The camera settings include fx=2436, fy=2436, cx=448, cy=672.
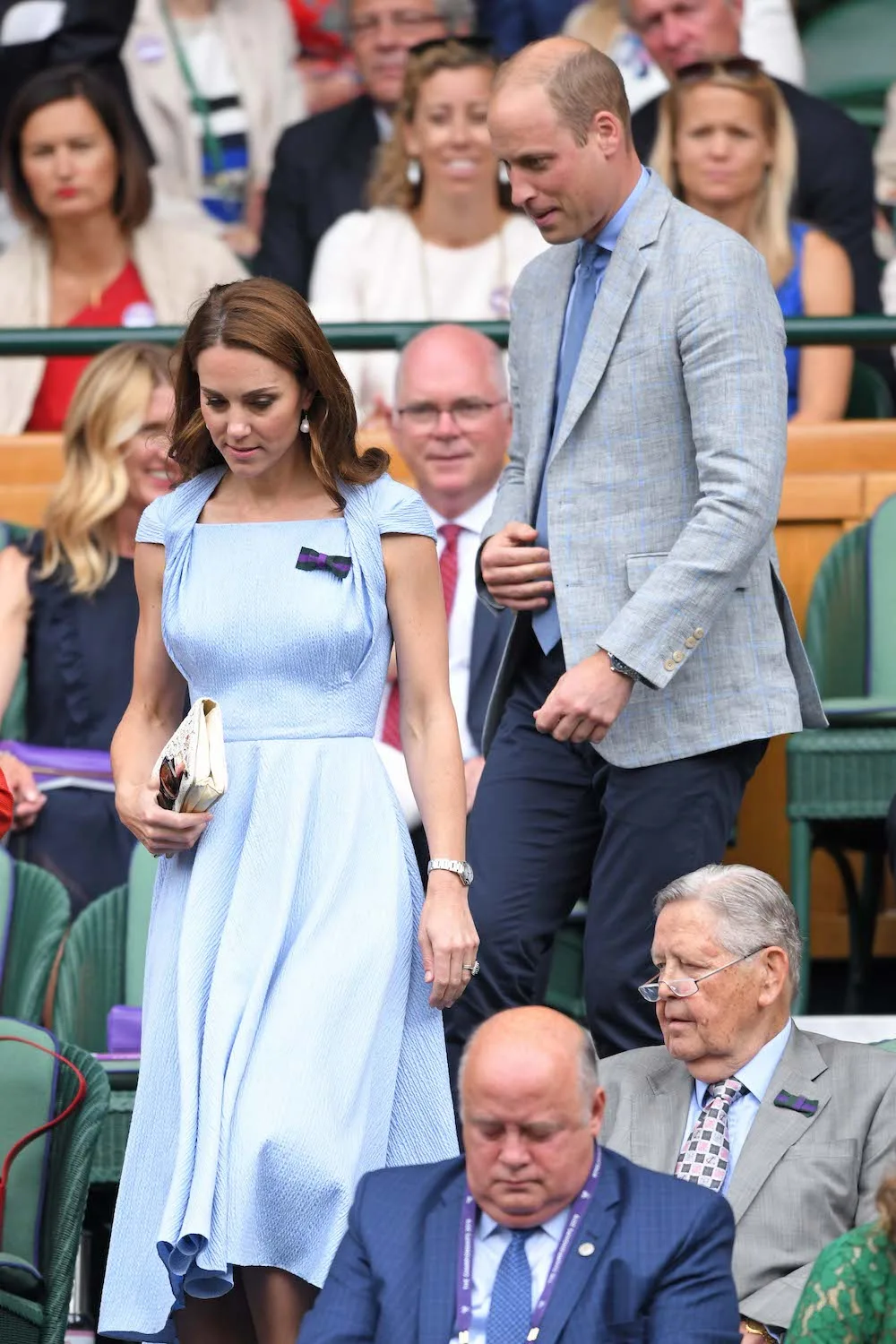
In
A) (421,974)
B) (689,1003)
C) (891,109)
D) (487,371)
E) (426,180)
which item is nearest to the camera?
(421,974)

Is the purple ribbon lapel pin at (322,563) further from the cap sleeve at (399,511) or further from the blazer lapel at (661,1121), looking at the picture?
the blazer lapel at (661,1121)

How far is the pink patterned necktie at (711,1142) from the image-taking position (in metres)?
3.64

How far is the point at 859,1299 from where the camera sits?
2.88 metres

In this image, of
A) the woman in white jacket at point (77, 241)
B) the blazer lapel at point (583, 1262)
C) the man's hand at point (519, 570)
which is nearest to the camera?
the blazer lapel at point (583, 1262)

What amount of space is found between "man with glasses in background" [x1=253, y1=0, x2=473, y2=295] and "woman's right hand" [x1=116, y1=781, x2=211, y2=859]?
372 centimetres

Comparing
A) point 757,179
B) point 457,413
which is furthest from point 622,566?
point 757,179

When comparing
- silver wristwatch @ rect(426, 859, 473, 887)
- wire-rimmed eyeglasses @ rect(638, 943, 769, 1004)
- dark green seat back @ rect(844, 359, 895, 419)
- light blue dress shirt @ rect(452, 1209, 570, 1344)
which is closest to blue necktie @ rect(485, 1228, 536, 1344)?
light blue dress shirt @ rect(452, 1209, 570, 1344)

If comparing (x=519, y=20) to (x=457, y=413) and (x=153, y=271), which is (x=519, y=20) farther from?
(x=457, y=413)

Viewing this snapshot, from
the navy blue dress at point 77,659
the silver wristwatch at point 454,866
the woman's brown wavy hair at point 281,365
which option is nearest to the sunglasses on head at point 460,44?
the navy blue dress at point 77,659

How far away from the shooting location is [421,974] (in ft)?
11.3

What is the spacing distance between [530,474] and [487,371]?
4.87ft

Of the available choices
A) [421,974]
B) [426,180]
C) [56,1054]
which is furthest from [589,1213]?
[426,180]

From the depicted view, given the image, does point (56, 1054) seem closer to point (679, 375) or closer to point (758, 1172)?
point (758, 1172)

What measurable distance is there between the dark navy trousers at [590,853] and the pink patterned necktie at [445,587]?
4.32 ft
